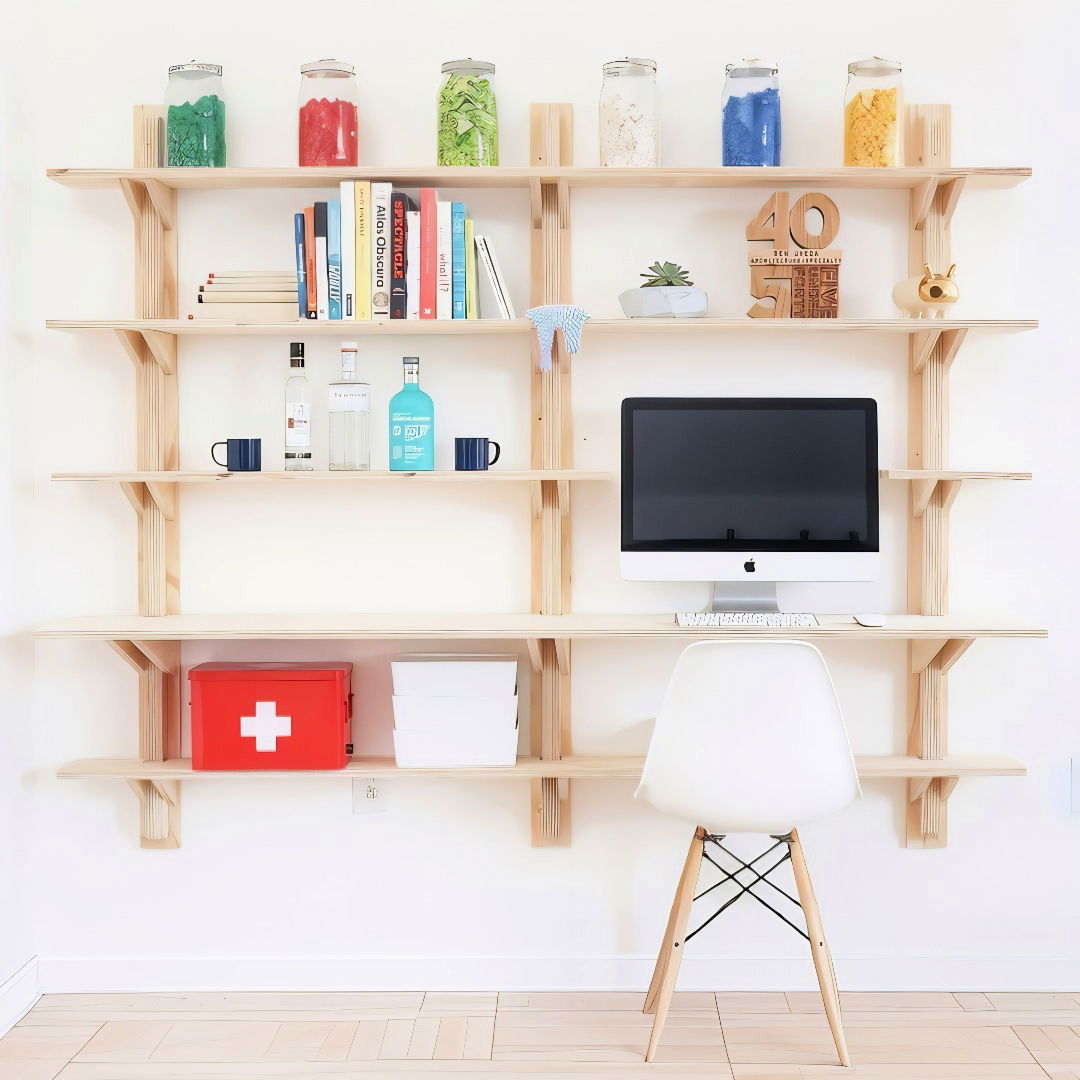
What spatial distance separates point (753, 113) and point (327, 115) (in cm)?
91

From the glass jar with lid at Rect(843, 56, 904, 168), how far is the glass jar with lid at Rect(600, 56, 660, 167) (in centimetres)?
43

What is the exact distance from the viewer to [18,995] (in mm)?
2498

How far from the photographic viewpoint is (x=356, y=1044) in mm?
2357

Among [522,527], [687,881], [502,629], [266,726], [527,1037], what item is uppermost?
[522,527]

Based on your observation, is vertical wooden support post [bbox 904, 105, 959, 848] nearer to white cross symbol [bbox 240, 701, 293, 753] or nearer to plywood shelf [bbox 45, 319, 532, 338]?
plywood shelf [bbox 45, 319, 532, 338]

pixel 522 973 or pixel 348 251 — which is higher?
pixel 348 251

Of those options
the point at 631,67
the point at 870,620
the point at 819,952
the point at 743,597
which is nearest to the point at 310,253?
the point at 631,67

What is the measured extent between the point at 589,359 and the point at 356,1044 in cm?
156

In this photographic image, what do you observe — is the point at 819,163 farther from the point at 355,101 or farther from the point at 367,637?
the point at 367,637

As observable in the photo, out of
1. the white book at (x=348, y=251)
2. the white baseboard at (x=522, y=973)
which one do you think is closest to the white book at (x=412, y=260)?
the white book at (x=348, y=251)

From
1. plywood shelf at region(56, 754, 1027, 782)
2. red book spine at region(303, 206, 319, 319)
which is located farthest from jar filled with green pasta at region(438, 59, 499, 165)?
plywood shelf at region(56, 754, 1027, 782)

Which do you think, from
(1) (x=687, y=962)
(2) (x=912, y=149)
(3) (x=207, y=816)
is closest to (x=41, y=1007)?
(3) (x=207, y=816)

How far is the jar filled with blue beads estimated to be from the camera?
2426mm

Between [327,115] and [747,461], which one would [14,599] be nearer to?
[327,115]
